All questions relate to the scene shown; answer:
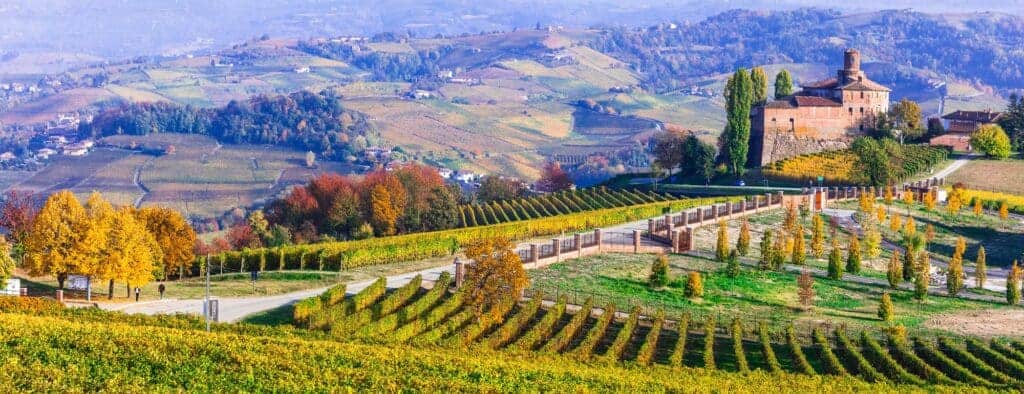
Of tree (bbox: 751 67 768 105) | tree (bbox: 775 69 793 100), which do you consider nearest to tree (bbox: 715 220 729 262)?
tree (bbox: 751 67 768 105)

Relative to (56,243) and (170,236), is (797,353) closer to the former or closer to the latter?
(56,243)

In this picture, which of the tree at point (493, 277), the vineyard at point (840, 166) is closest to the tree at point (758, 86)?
the vineyard at point (840, 166)

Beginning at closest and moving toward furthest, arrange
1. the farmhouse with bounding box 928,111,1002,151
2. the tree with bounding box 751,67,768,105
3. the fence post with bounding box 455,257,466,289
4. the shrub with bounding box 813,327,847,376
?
the shrub with bounding box 813,327,847,376 < the fence post with bounding box 455,257,466,289 < the tree with bounding box 751,67,768,105 < the farmhouse with bounding box 928,111,1002,151

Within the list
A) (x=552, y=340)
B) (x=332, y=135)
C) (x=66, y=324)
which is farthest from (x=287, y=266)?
(x=332, y=135)

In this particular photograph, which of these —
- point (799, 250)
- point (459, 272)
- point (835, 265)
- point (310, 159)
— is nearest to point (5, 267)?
point (459, 272)

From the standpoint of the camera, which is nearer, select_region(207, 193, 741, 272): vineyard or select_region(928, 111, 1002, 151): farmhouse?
select_region(207, 193, 741, 272): vineyard

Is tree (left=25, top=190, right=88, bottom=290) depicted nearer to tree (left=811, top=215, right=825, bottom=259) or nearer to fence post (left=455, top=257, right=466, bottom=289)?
fence post (left=455, top=257, right=466, bottom=289)

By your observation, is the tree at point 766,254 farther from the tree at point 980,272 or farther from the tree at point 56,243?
the tree at point 56,243
